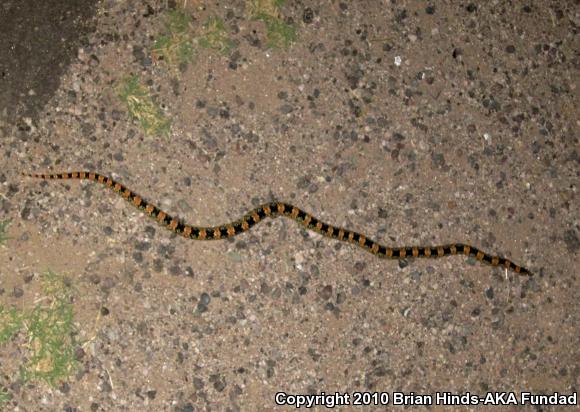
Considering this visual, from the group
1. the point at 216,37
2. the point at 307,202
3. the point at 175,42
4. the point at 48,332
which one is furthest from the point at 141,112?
the point at 48,332

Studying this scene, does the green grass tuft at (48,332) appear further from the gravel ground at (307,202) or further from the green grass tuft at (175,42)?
the green grass tuft at (175,42)

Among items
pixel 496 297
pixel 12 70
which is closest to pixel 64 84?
pixel 12 70

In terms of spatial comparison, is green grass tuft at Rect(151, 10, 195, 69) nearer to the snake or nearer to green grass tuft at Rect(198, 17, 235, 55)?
green grass tuft at Rect(198, 17, 235, 55)

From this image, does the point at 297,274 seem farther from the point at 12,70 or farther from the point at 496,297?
the point at 12,70

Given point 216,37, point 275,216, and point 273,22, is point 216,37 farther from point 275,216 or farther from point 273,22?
point 275,216

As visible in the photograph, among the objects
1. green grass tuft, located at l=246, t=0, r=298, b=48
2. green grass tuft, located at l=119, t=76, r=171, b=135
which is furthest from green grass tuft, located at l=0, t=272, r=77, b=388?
green grass tuft, located at l=246, t=0, r=298, b=48
